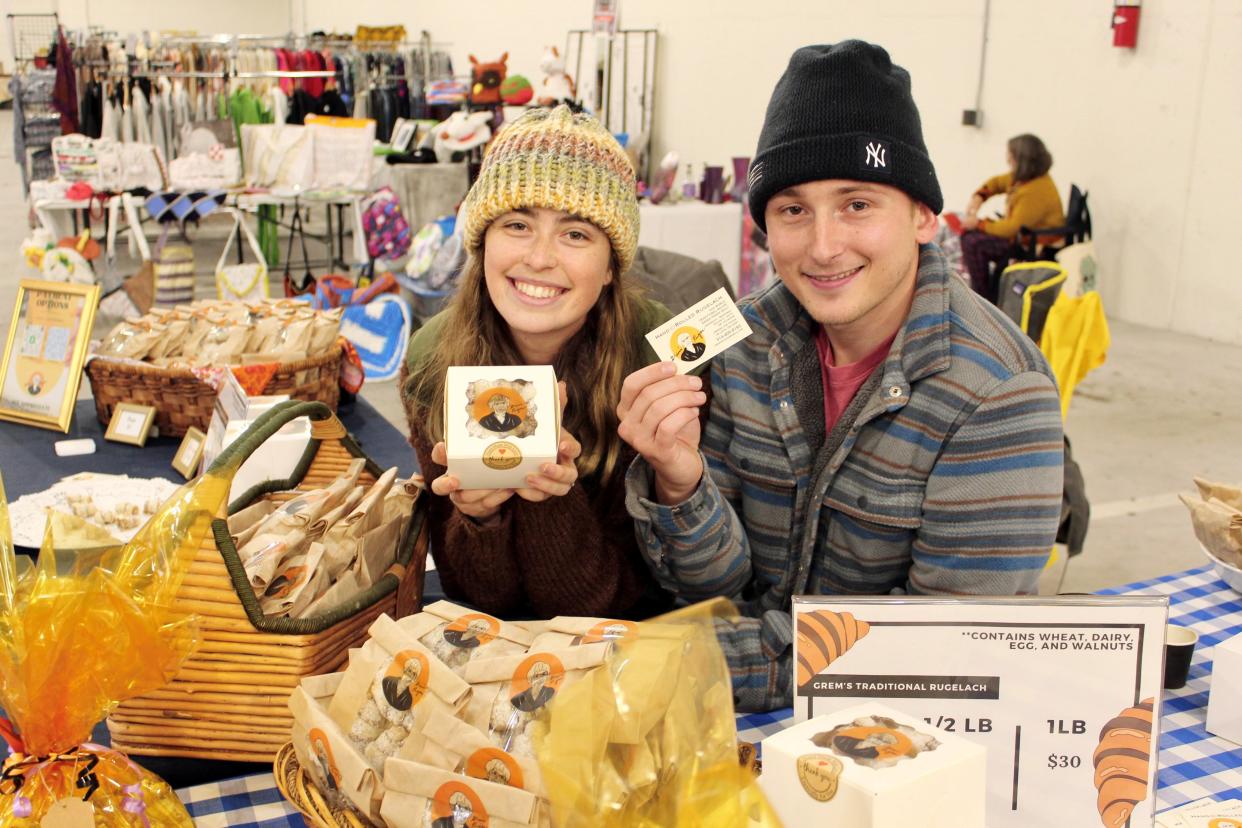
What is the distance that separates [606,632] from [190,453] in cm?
169

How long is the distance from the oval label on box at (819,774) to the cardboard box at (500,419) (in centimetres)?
60

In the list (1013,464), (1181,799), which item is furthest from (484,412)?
(1181,799)

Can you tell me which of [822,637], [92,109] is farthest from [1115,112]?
[92,109]

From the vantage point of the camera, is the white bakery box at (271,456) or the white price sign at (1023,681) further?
the white bakery box at (271,456)

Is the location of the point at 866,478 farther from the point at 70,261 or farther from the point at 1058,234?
the point at 1058,234

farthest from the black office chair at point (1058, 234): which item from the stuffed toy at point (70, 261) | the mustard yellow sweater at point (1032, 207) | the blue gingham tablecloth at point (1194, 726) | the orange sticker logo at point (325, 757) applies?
the orange sticker logo at point (325, 757)

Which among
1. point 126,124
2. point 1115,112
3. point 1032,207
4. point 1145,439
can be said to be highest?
point 1115,112

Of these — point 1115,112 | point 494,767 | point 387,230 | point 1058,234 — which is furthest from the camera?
point 1115,112

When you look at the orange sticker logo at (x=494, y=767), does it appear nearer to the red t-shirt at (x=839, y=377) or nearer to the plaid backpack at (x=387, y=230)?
the red t-shirt at (x=839, y=377)

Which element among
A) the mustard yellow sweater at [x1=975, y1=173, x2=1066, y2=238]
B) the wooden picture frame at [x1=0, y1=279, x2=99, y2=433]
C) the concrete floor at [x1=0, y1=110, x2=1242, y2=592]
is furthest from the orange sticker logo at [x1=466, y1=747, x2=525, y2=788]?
the mustard yellow sweater at [x1=975, y1=173, x2=1066, y2=238]

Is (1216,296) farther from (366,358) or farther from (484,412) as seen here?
(484,412)

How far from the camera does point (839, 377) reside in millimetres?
1661

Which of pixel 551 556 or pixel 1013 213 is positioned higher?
pixel 1013 213

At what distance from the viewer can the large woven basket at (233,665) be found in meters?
1.32
